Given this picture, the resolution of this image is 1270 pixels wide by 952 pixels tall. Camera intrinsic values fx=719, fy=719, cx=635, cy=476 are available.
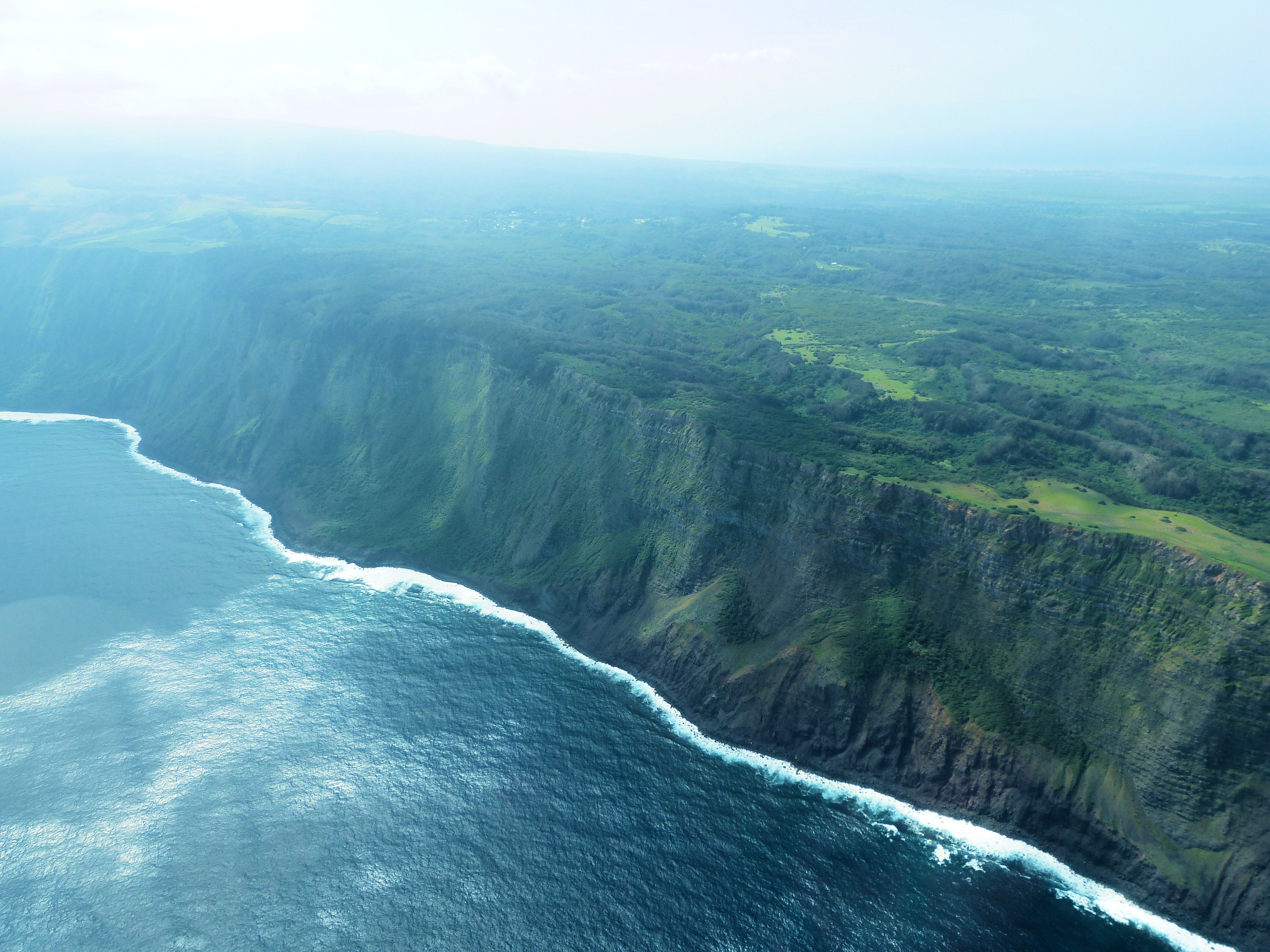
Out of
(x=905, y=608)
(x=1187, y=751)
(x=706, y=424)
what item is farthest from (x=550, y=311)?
(x=1187, y=751)

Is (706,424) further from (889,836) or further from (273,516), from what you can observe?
(273,516)

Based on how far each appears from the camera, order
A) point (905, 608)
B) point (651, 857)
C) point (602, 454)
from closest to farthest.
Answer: point (651, 857) → point (905, 608) → point (602, 454)

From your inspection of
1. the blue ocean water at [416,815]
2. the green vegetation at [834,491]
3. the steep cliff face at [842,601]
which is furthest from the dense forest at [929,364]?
the blue ocean water at [416,815]

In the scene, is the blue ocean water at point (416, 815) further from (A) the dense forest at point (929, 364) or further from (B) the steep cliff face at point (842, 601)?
(A) the dense forest at point (929, 364)

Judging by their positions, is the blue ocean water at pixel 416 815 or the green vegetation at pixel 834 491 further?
the green vegetation at pixel 834 491

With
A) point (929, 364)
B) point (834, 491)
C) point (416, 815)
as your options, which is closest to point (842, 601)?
point (834, 491)

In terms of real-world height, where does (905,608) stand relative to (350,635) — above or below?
above
